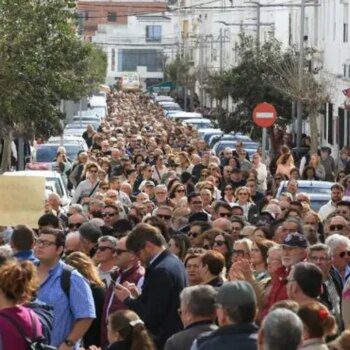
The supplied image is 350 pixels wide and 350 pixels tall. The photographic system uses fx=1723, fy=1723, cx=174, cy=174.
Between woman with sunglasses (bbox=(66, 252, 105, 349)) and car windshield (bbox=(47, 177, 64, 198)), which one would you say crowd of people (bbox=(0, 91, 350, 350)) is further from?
car windshield (bbox=(47, 177, 64, 198))

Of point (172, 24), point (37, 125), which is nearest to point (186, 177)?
point (37, 125)

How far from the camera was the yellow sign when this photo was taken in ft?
60.2

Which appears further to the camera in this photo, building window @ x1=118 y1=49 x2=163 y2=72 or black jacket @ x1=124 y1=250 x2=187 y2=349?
building window @ x1=118 y1=49 x2=163 y2=72

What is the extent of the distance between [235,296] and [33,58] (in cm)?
2597

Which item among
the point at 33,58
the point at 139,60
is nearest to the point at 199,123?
the point at 33,58

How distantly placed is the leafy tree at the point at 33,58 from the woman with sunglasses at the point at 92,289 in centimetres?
2111

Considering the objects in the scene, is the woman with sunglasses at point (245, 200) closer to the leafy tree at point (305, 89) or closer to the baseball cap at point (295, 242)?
the baseball cap at point (295, 242)

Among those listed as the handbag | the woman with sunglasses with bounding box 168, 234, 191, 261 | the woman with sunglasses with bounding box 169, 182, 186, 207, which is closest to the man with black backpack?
the handbag

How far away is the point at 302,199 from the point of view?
23031 millimetres

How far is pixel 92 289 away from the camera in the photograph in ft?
43.5

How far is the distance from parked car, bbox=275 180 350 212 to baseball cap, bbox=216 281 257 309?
1698 cm

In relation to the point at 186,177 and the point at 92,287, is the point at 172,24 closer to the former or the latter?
the point at 186,177

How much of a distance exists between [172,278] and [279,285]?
3.21ft

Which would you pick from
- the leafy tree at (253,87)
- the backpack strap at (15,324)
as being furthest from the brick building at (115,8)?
the backpack strap at (15,324)
